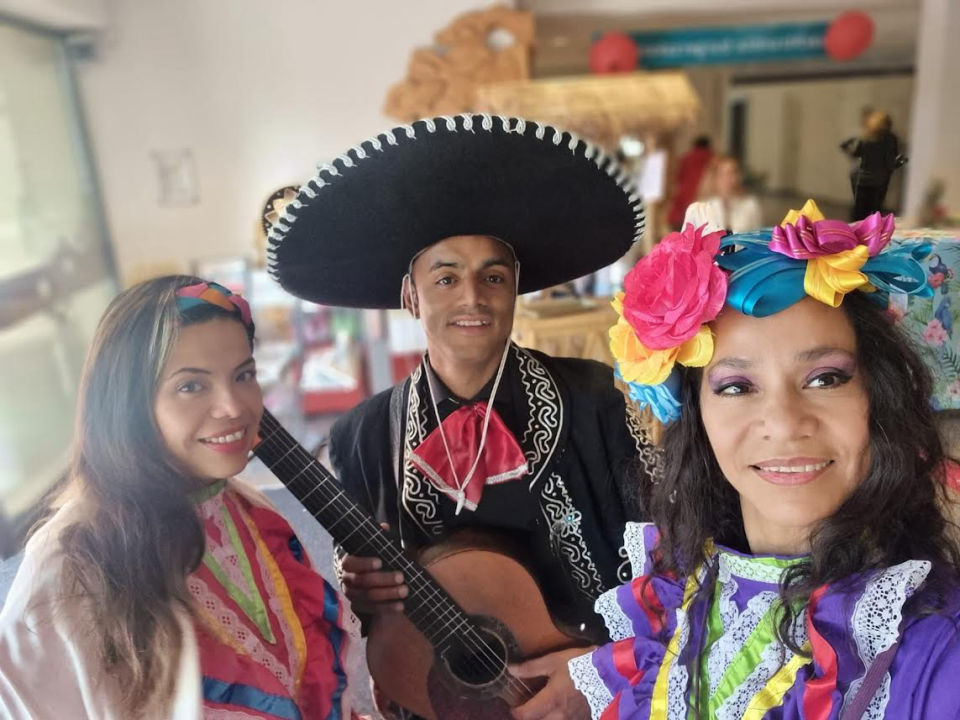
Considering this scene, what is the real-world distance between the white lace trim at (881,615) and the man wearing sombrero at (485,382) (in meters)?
0.36

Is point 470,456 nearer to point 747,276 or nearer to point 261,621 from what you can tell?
point 261,621

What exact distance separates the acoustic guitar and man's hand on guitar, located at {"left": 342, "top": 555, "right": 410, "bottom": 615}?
0.01 metres

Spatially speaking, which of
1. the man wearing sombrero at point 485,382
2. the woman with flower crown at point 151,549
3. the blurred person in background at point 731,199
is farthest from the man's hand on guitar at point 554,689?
the blurred person in background at point 731,199

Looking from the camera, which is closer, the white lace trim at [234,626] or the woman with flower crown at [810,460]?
the woman with flower crown at [810,460]

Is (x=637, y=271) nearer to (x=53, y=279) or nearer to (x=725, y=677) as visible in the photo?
(x=725, y=677)

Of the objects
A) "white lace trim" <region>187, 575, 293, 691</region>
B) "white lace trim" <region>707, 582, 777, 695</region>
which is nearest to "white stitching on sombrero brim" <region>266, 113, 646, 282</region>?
"white lace trim" <region>187, 575, 293, 691</region>

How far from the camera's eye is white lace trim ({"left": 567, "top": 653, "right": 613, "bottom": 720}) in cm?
97

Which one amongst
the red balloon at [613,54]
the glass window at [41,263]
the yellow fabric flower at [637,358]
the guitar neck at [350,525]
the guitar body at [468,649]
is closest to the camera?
the yellow fabric flower at [637,358]

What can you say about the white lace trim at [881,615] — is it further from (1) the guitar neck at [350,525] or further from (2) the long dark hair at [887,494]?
(1) the guitar neck at [350,525]

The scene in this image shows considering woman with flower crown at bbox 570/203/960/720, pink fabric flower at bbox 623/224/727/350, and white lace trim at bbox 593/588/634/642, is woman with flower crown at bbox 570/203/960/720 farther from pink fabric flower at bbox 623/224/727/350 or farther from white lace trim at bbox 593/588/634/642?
white lace trim at bbox 593/588/634/642

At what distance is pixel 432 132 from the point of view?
2.80ft

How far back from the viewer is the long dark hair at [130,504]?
775mm

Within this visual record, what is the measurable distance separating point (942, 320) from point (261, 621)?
1062 millimetres

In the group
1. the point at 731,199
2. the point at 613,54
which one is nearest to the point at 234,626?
the point at 731,199
